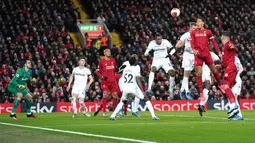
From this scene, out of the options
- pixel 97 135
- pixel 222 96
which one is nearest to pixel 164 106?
pixel 222 96

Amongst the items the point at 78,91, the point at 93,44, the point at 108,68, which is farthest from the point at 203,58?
the point at 93,44

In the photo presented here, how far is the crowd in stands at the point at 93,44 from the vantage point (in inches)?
1305

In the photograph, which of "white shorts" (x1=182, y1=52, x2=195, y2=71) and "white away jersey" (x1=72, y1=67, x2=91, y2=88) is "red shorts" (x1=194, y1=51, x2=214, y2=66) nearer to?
"white shorts" (x1=182, y1=52, x2=195, y2=71)

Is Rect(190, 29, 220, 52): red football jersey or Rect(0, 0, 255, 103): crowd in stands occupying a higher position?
Rect(0, 0, 255, 103): crowd in stands

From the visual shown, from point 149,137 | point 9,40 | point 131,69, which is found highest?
point 9,40

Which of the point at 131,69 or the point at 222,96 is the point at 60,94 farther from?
the point at 131,69

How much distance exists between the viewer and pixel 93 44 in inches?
1583

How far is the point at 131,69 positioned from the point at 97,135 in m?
6.93

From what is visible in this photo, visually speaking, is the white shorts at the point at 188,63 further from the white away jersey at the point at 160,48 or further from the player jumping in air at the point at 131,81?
the player jumping in air at the point at 131,81

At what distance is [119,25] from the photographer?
42.6m

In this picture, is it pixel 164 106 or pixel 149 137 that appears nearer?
pixel 149 137

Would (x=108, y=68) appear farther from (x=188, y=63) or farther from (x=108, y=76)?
(x=188, y=63)

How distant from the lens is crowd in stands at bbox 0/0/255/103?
33156mm

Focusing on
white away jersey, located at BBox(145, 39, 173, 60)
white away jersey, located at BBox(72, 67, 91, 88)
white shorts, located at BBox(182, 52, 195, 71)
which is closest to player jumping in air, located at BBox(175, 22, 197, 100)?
white shorts, located at BBox(182, 52, 195, 71)
